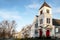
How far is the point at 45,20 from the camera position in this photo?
40969 mm

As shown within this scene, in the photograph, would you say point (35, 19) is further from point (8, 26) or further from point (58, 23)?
point (8, 26)

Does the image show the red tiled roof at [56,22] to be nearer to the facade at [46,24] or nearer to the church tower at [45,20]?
the facade at [46,24]

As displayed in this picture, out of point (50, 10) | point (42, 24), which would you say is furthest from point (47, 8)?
point (42, 24)

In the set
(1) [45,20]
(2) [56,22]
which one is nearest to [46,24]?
(1) [45,20]

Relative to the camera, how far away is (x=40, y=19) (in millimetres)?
42625

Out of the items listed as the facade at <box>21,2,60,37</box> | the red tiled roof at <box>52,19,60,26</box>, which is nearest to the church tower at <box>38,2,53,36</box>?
the facade at <box>21,2,60,37</box>

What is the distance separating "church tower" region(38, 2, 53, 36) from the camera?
41.1 m

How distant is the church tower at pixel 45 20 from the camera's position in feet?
135

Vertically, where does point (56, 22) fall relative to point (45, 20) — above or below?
below

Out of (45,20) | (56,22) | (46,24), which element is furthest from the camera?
(56,22)

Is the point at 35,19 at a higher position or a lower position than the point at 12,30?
higher

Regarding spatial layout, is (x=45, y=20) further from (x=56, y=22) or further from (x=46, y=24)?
(x=56, y=22)

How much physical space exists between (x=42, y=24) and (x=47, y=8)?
4264 mm

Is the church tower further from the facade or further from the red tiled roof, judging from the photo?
the red tiled roof
